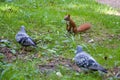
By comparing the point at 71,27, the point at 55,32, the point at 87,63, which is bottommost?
the point at 55,32

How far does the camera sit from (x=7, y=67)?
5.00m

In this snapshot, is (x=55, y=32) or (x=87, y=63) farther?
(x=55, y=32)

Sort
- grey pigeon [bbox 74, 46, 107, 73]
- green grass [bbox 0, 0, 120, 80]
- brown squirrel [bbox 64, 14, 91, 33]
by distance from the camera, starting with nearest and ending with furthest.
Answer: grey pigeon [bbox 74, 46, 107, 73] → green grass [bbox 0, 0, 120, 80] → brown squirrel [bbox 64, 14, 91, 33]

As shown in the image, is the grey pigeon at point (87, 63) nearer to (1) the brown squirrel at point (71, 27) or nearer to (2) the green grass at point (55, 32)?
(2) the green grass at point (55, 32)

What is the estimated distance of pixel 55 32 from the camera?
757 cm

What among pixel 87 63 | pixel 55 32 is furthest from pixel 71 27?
pixel 87 63

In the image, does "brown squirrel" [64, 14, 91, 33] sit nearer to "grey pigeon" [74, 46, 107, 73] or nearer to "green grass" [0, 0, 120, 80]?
"green grass" [0, 0, 120, 80]

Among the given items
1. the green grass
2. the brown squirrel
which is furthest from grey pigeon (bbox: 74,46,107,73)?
the brown squirrel

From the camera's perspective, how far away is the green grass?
517cm

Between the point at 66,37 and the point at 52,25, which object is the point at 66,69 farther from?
the point at 52,25

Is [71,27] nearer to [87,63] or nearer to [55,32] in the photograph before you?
[55,32]

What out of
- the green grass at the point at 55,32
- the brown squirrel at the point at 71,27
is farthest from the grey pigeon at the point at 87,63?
the brown squirrel at the point at 71,27

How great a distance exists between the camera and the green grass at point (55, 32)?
5168 mm

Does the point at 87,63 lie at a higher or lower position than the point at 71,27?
higher
